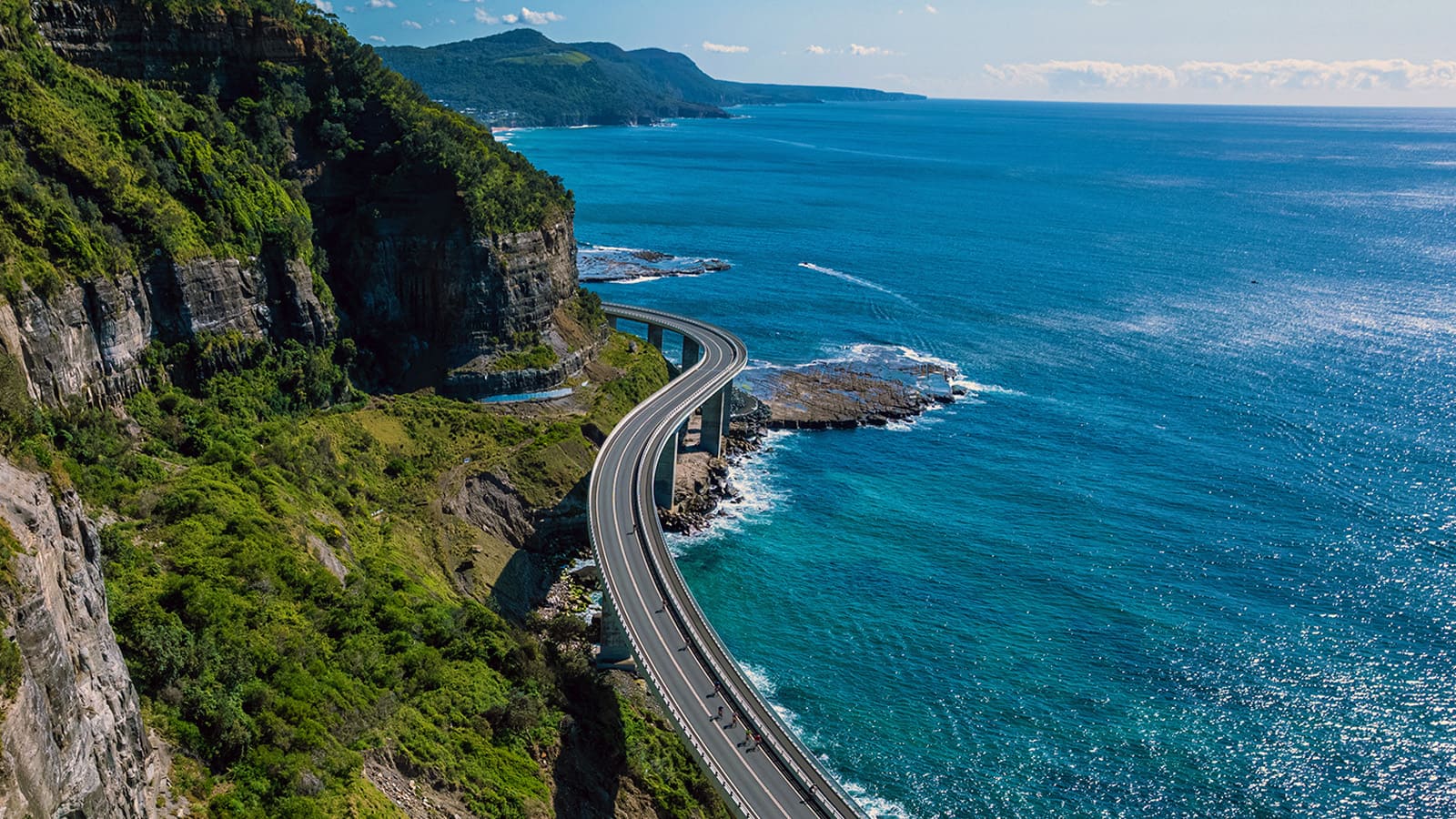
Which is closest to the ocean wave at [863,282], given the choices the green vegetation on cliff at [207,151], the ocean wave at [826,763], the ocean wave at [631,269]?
the ocean wave at [631,269]

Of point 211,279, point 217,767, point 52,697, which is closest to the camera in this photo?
point 52,697

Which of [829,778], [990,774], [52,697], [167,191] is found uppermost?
[167,191]

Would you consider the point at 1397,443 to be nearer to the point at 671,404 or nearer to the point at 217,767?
the point at 671,404

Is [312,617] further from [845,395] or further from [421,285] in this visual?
[845,395]

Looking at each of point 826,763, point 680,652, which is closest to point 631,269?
point 680,652

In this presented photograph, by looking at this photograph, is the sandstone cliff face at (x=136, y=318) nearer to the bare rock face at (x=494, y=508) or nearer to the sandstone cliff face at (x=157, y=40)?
the sandstone cliff face at (x=157, y=40)

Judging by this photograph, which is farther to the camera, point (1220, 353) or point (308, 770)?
point (1220, 353)

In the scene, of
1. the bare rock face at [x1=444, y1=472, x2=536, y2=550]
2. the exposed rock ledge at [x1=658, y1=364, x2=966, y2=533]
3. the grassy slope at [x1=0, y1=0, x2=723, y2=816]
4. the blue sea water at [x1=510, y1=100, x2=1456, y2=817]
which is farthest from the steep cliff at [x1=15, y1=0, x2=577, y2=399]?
the blue sea water at [x1=510, y1=100, x2=1456, y2=817]

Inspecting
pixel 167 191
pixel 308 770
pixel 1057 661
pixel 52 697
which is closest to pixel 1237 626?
pixel 1057 661
